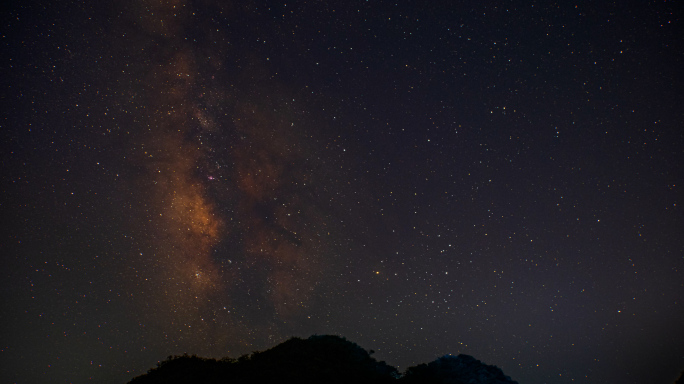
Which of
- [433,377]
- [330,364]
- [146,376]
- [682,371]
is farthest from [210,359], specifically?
[682,371]

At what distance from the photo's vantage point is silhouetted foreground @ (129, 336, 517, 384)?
441 inches

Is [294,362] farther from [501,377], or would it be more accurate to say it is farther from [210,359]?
[501,377]

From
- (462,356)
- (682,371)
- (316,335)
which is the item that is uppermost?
(316,335)

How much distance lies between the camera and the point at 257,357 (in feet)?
44.5

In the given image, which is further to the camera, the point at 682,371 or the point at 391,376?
the point at 682,371

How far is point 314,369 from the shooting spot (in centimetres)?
1166

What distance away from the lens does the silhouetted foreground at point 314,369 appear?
11.2 m

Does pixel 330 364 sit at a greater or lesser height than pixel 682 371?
greater

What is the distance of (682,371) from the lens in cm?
1517

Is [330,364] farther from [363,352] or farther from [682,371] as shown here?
[682,371]

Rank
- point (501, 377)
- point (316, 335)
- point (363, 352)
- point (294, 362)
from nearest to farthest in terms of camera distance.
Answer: point (294, 362)
point (501, 377)
point (363, 352)
point (316, 335)

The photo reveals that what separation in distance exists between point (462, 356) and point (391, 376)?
162 inches

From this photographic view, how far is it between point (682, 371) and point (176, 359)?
2556 cm

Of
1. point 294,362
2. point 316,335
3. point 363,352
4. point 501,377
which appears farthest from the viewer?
point 316,335
